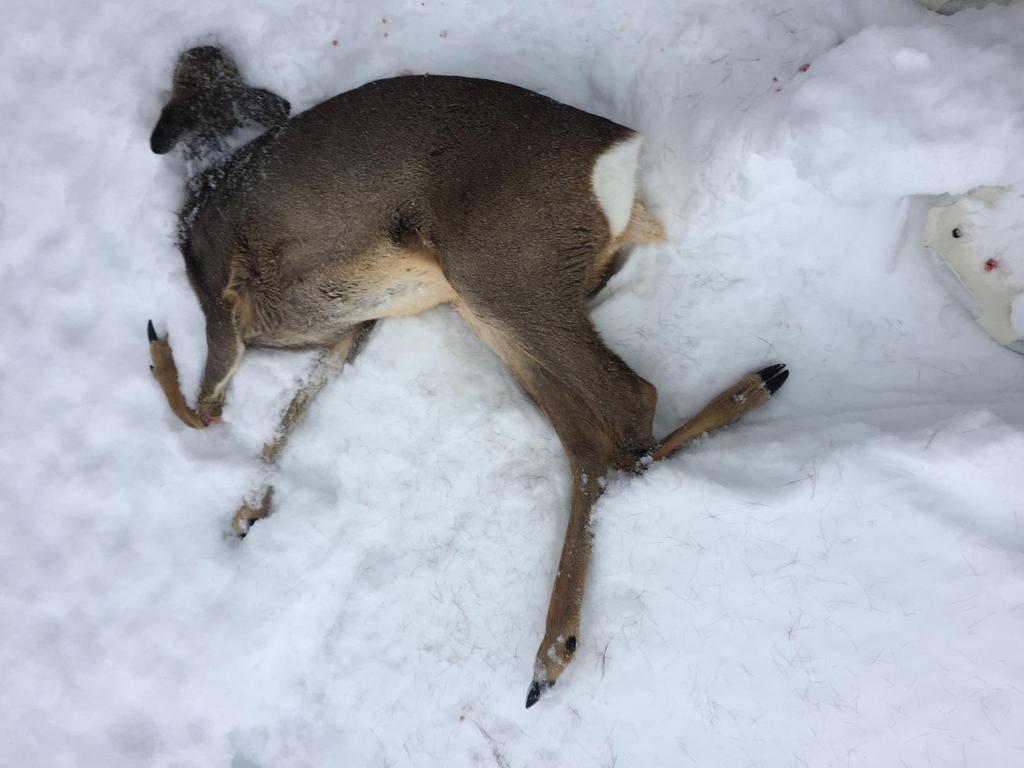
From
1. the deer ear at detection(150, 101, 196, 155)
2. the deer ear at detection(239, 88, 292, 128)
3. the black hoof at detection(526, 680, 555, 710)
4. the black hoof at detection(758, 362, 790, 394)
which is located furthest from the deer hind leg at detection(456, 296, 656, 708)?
the deer ear at detection(150, 101, 196, 155)

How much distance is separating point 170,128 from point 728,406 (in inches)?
116

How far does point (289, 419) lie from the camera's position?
3412mm

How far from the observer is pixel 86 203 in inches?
139

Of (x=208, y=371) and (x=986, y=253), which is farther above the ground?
(x=208, y=371)

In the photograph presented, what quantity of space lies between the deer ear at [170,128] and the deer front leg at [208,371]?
864 millimetres

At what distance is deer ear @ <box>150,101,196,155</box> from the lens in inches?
124

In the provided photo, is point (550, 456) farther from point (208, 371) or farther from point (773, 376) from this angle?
point (208, 371)

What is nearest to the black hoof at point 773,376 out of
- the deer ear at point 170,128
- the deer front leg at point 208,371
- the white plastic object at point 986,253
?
the white plastic object at point 986,253

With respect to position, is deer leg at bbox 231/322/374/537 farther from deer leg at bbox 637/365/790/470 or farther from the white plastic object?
the white plastic object

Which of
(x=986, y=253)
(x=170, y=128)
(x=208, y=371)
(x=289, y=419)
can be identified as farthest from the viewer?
(x=289, y=419)

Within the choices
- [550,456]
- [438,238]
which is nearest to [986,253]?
[550,456]

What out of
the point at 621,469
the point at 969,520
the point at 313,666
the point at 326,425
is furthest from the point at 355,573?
the point at 969,520

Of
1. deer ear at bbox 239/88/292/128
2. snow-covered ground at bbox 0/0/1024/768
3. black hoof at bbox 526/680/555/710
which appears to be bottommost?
black hoof at bbox 526/680/555/710

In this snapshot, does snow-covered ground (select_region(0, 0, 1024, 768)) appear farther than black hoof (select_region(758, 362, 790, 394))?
No
